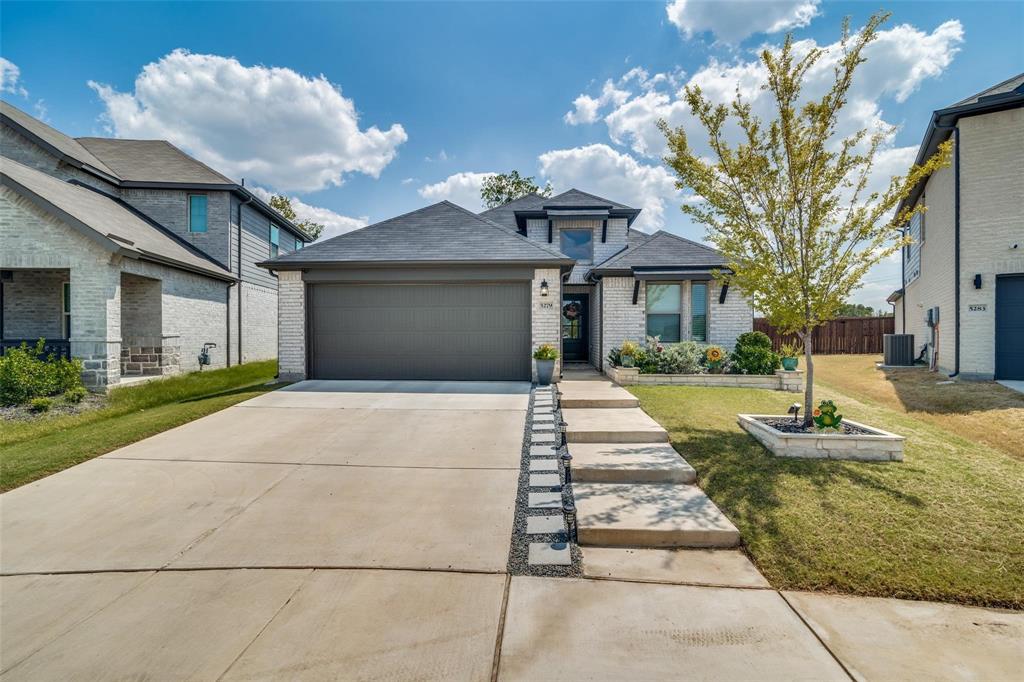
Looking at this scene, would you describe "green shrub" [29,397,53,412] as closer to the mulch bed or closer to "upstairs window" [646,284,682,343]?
the mulch bed

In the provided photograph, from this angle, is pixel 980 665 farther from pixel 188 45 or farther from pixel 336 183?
pixel 336 183

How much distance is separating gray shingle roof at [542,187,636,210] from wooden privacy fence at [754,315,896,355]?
11.1m

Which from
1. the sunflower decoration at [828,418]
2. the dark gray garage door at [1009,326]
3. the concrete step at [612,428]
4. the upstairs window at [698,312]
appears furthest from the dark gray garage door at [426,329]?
the dark gray garage door at [1009,326]

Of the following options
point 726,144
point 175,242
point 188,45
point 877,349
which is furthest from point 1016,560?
point 877,349

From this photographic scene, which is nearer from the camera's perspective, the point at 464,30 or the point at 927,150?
the point at 464,30

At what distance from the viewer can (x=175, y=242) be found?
1329 cm

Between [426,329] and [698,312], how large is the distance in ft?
24.1

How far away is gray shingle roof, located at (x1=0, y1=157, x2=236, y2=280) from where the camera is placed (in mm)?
8906

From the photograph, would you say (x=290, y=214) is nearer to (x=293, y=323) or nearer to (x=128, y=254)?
(x=128, y=254)

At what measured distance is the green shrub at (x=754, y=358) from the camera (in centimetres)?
990

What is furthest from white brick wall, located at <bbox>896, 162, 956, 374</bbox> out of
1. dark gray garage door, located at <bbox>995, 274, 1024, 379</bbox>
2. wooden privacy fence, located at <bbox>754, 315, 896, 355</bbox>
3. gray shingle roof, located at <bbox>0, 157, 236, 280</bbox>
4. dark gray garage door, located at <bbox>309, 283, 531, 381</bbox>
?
gray shingle roof, located at <bbox>0, 157, 236, 280</bbox>

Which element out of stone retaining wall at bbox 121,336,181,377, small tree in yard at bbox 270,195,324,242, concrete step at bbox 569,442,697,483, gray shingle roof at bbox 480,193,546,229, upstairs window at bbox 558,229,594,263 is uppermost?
small tree in yard at bbox 270,195,324,242

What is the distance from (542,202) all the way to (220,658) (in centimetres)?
1553

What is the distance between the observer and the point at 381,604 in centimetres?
245
